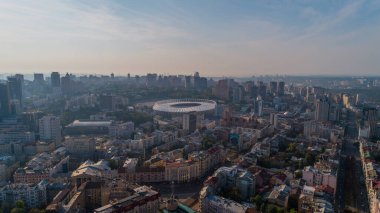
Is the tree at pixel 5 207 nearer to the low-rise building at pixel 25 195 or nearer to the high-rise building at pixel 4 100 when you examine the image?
the low-rise building at pixel 25 195

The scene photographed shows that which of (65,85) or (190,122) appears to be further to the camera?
(65,85)

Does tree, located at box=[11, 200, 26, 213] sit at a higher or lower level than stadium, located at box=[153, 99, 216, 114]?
lower

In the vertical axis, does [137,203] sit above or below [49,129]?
below

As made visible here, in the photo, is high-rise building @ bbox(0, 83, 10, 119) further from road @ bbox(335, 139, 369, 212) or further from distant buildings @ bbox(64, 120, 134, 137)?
road @ bbox(335, 139, 369, 212)

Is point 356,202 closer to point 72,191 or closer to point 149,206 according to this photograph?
point 149,206

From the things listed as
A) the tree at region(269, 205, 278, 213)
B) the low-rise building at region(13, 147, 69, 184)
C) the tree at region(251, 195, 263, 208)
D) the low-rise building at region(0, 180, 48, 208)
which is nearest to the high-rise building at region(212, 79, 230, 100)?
the low-rise building at region(13, 147, 69, 184)

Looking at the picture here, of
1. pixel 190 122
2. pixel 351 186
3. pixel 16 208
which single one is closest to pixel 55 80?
pixel 190 122

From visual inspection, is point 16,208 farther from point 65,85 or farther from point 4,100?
point 65,85

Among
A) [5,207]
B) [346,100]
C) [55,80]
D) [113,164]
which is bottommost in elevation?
[5,207]

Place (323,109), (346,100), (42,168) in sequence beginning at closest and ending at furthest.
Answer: (42,168)
(323,109)
(346,100)

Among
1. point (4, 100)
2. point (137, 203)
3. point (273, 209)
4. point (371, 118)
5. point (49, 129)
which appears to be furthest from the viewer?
point (4, 100)

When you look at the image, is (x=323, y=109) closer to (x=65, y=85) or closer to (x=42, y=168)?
(x=42, y=168)
